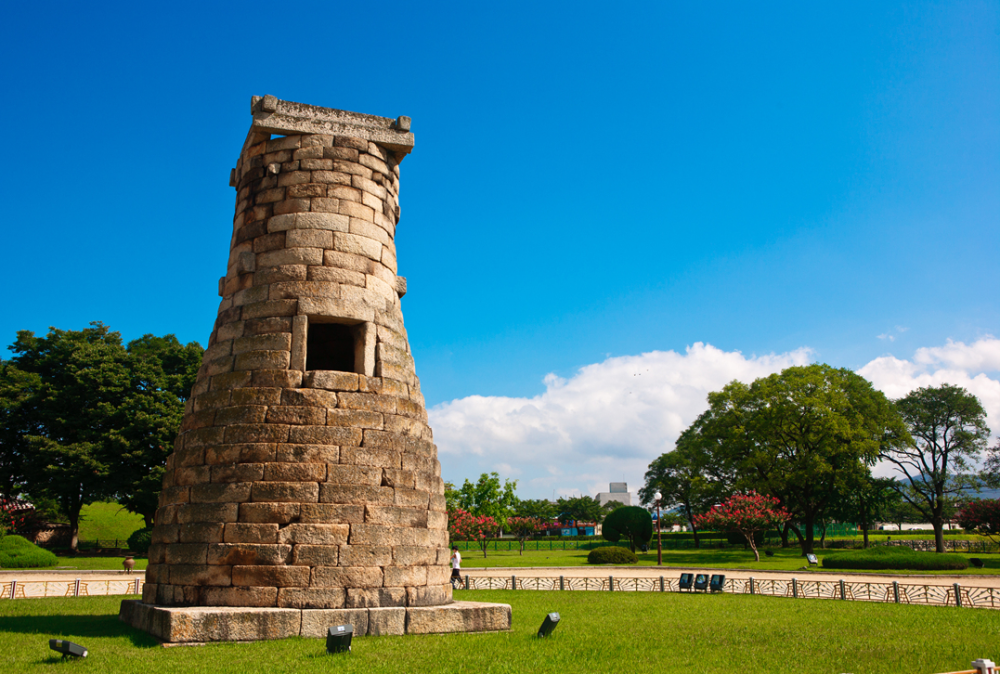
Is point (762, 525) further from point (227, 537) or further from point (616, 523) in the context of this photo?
point (227, 537)

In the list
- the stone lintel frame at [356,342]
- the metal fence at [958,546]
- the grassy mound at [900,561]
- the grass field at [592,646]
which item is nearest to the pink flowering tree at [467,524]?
the grassy mound at [900,561]

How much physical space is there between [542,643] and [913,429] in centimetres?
4282

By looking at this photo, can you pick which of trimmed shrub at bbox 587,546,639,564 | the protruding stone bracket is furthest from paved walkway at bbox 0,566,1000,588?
the protruding stone bracket

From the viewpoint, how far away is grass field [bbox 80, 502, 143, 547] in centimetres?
4428

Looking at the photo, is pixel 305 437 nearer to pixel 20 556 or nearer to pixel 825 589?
pixel 825 589

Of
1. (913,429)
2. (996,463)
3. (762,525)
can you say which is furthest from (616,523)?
(996,463)

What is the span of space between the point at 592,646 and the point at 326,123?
33.3 ft

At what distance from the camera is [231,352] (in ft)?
36.9

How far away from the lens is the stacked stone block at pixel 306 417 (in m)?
9.67

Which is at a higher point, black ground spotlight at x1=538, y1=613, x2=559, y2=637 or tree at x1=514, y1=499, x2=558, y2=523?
black ground spotlight at x1=538, y1=613, x2=559, y2=637

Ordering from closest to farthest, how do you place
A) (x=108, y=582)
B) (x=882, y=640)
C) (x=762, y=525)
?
(x=882, y=640), (x=108, y=582), (x=762, y=525)

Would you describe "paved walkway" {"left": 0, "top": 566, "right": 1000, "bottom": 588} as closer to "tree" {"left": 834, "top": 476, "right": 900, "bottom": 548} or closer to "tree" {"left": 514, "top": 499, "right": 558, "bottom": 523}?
"tree" {"left": 834, "top": 476, "right": 900, "bottom": 548}

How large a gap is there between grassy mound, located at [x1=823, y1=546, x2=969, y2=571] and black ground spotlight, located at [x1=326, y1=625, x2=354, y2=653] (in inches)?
1061

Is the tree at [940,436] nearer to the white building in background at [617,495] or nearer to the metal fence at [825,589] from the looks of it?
the metal fence at [825,589]
